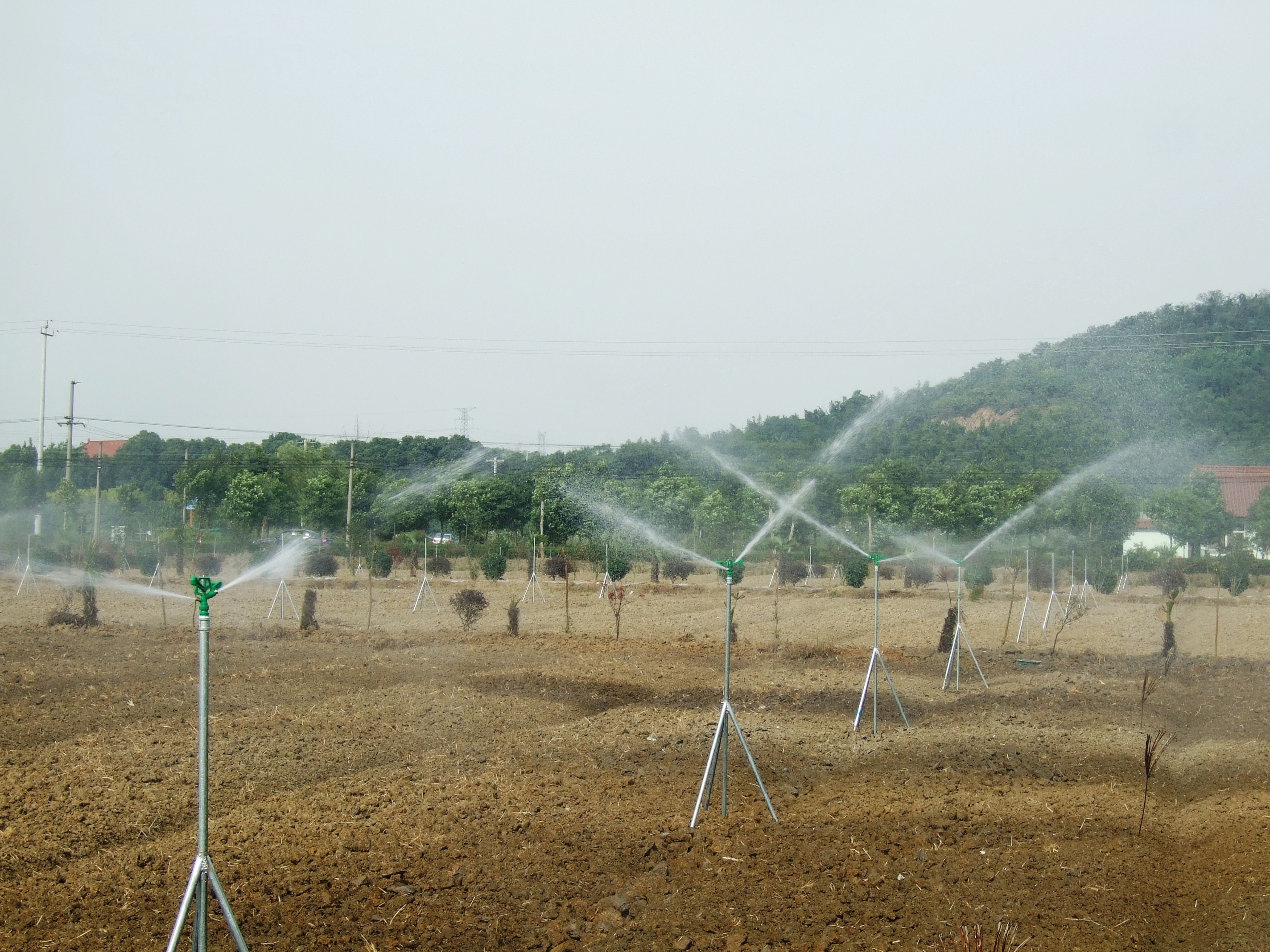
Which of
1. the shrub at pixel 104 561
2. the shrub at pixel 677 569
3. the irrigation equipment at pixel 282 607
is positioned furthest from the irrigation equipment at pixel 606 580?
the shrub at pixel 104 561

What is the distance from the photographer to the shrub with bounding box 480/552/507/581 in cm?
2648

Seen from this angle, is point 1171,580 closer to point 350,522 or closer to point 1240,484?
point 1240,484

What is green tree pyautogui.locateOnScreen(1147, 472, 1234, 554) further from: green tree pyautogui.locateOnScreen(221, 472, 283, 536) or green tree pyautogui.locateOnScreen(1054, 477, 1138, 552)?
green tree pyautogui.locateOnScreen(221, 472, 283, 536)

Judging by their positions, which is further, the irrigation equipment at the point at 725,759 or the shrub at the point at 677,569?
the shrub at the point at 677,569

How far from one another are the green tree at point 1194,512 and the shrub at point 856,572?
1038 cm

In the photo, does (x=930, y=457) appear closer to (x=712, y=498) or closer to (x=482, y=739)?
(x=712, y=498)

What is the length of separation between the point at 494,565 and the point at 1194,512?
21.7m

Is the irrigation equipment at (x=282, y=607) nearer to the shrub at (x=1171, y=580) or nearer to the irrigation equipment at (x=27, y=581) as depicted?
the irrigation equipment at (x=27, y=581)

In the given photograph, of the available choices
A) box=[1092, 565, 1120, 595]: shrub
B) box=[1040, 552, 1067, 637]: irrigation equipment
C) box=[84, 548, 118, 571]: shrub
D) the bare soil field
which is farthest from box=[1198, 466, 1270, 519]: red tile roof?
the bare soil field

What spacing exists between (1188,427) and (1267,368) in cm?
333

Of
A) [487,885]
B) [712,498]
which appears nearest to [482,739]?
[487,885]

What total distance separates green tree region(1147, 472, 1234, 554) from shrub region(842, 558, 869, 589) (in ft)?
34.1

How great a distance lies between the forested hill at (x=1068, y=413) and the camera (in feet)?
86.0

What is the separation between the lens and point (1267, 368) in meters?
28.9
